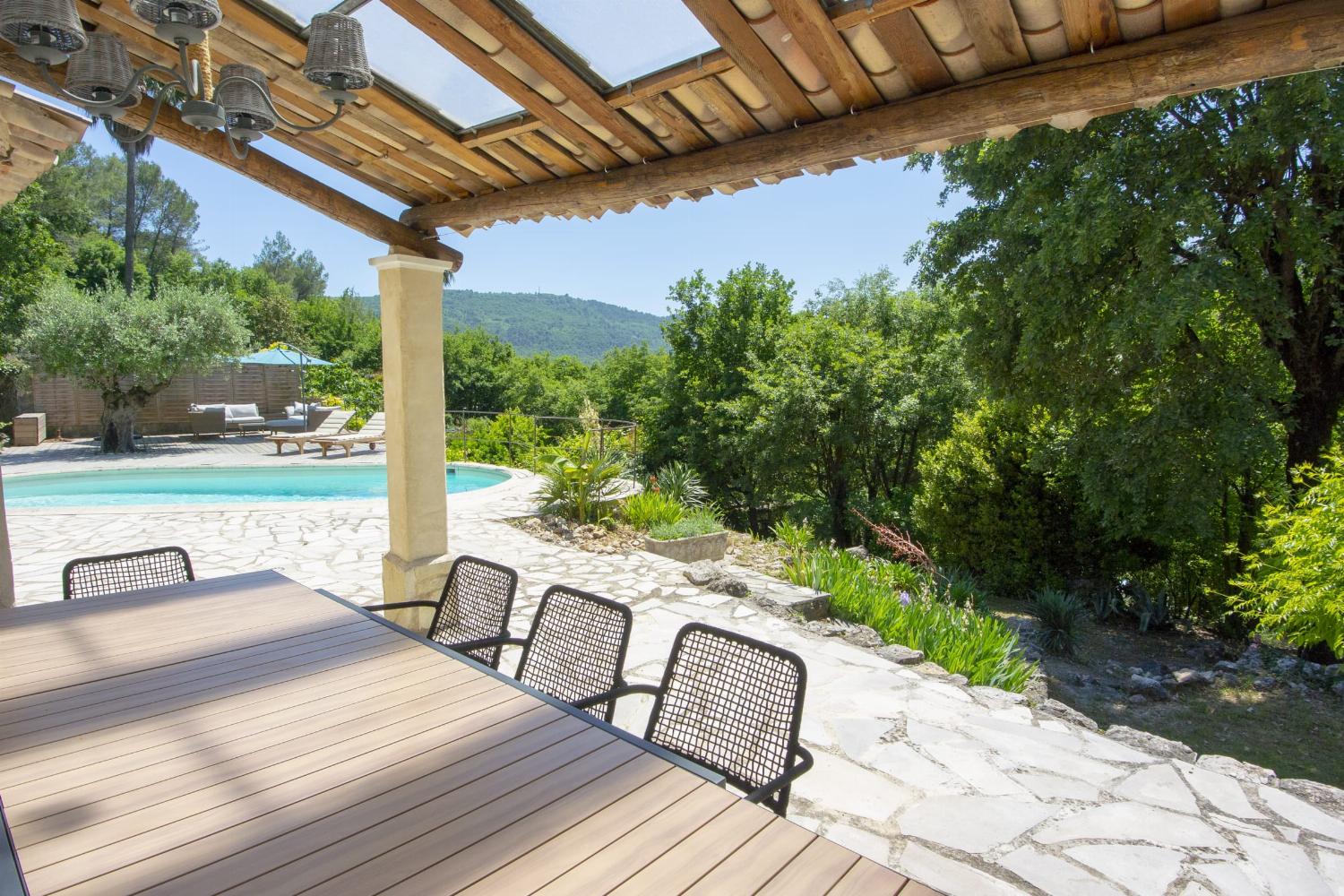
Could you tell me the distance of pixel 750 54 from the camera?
6.77 feet

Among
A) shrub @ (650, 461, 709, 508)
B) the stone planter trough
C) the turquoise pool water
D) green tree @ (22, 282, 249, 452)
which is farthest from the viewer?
green tree @ (22, 282, 249, 452)

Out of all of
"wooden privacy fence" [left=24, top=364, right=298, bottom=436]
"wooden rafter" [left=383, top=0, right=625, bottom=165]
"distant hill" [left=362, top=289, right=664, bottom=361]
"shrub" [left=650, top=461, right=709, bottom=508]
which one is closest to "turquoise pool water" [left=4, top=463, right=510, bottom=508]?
"shrub" [left=650, top=461, right=709, bottom=508]

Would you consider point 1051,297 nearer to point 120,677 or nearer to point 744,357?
point 120,677

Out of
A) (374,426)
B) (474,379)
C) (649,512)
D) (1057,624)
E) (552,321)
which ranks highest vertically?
(552,321)

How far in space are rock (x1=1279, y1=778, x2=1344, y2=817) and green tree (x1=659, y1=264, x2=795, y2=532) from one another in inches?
440

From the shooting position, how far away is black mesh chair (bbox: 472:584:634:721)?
7.09 feet

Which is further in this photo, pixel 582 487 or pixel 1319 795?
pixel 582 487

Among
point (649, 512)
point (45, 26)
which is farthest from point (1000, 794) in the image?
point (649, 512)

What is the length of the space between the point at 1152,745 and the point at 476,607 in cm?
286

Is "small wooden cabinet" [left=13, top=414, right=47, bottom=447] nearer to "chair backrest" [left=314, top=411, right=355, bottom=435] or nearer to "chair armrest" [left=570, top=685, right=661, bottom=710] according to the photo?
"chair backrest" [left=314, top=411, right=355, bottom=435]

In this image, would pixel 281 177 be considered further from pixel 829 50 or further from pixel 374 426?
pixel 374 426

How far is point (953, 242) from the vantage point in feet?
26.4

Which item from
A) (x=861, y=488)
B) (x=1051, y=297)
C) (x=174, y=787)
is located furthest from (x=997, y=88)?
(x=861, y=488)

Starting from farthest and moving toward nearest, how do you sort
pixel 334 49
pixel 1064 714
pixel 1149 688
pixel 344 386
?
1. pixel 344 386
2. pixel 1149 688
3. pixel 1064 714
4. pixel 334 49
